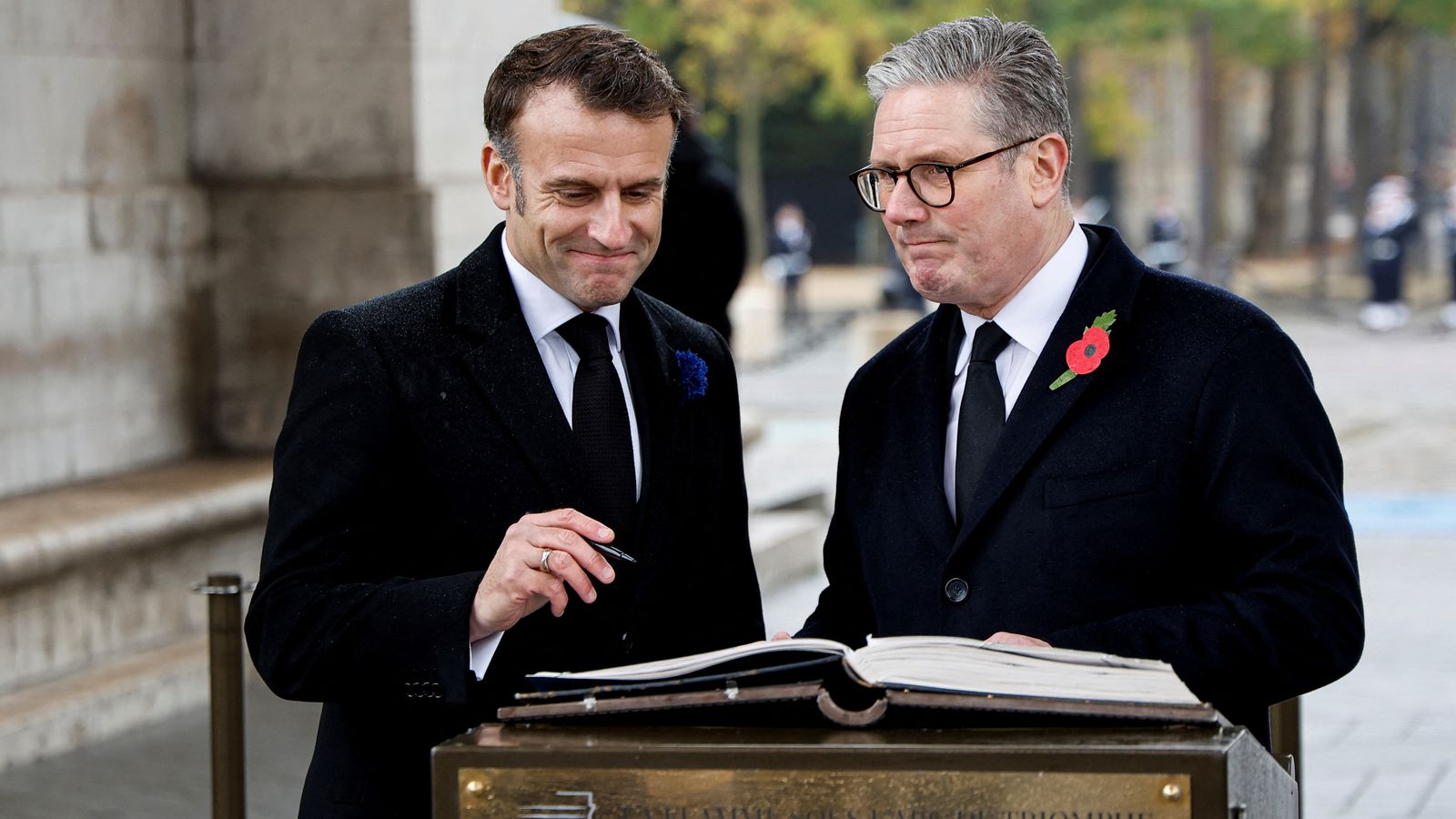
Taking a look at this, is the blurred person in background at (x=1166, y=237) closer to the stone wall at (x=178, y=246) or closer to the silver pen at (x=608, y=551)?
the stone wall at (x=178, y=246)

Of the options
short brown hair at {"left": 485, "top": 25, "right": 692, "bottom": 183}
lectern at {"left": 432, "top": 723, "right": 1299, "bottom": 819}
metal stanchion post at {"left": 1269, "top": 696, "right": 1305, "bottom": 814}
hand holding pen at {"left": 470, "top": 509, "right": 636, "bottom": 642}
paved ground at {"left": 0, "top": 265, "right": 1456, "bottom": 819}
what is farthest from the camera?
paved ground at {"left": 0, "top": 265, "right": 1456, "bottom": 819}

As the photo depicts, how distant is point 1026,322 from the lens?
300cm

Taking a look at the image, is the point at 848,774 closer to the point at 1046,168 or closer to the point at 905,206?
the point at 905,206

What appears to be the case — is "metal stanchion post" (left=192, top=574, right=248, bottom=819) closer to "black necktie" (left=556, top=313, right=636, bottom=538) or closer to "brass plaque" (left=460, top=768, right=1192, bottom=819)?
"black necktie" (left=556, top=313, right=636, bottom=538)

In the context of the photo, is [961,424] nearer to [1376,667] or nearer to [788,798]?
[788,798]

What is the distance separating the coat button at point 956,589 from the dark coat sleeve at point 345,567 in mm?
703

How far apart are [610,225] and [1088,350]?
74cm

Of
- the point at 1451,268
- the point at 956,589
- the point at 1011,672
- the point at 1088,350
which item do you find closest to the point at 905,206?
the point at 1088,350

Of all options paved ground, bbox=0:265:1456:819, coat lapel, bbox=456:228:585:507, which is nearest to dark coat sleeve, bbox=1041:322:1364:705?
coat lapel, bbox=456:228:585:507

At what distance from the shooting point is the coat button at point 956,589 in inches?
114

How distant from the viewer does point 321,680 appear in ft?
8.97

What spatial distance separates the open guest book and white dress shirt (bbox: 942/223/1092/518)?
783 millimetres

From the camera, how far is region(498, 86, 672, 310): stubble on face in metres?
2.82

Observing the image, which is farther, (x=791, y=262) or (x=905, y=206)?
(x=791, y=262)
